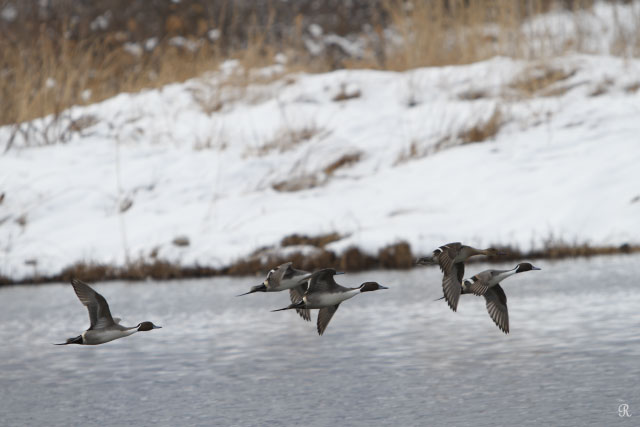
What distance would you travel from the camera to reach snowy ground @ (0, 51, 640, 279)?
42.3ft

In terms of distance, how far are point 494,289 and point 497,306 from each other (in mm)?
88

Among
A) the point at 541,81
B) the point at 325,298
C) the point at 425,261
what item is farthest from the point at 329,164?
the point at 425,261

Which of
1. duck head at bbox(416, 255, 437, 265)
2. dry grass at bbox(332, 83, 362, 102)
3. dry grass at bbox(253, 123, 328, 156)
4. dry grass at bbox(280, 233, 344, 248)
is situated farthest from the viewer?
dry grass at bbox(332, 83, 362, 102)

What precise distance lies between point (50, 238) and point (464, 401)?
9093 millimetres

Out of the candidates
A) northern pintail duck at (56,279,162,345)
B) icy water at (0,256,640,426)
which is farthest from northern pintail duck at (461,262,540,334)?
northern pintail duck at (56,279,162,345)

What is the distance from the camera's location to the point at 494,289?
5.09 meters

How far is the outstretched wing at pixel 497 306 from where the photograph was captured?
495 centimetres

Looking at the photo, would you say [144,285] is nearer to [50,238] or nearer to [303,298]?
[50,238]

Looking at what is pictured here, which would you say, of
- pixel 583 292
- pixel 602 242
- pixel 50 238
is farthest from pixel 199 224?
pixel 583 292

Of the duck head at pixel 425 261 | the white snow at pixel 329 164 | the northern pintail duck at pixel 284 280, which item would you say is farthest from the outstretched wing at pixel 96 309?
the white snow at pixel 329 164

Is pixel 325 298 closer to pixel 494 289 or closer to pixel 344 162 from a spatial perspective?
pixel 494 289

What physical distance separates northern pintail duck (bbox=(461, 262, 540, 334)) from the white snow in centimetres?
708

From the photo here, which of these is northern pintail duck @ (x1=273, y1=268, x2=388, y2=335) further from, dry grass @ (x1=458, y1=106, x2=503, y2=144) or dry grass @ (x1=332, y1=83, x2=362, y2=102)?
dry grass @ (x1=332, y1=83, x2=362, y2=102)

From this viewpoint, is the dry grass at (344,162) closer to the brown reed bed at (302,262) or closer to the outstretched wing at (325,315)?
the brown reed bed at (302,262)
